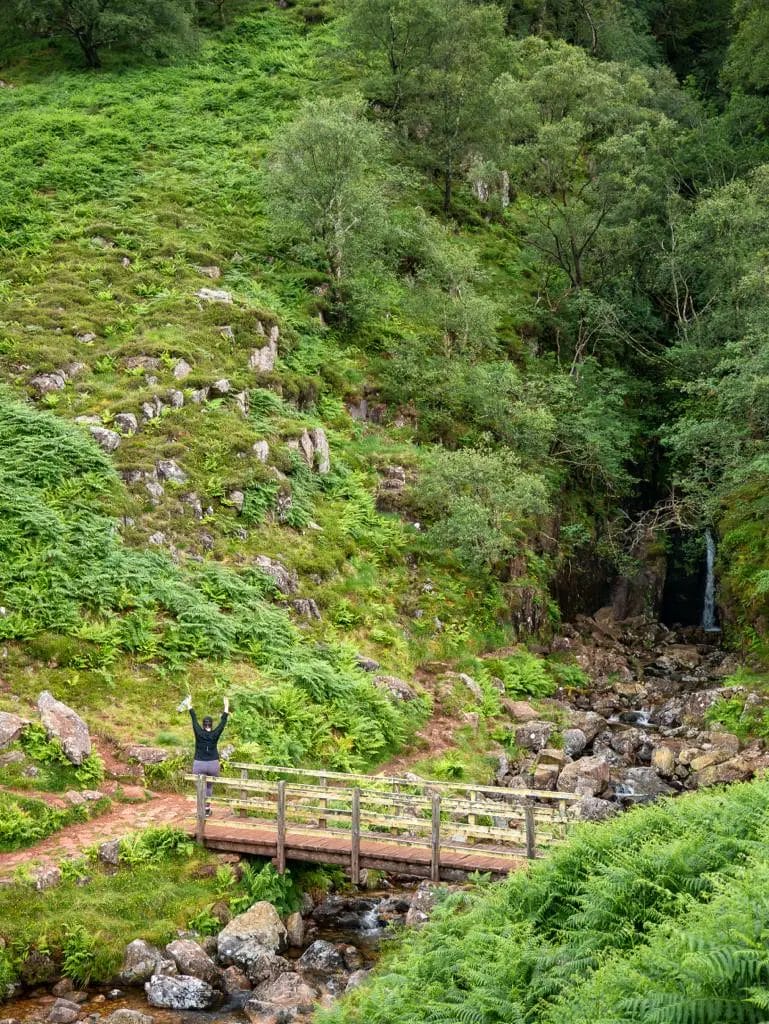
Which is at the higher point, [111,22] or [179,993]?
[111,22]

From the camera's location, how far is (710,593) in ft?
114

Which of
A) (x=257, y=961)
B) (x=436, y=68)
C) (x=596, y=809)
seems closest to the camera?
(x=257, y=961)

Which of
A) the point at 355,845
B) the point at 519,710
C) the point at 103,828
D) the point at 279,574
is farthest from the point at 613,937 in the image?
the point at 279,574

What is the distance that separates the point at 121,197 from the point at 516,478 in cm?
2204

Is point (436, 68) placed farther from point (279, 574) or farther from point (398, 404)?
point (279, 574)

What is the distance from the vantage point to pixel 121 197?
128 feet

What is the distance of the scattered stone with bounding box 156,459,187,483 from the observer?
25.3m

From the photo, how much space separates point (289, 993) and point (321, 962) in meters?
1.11

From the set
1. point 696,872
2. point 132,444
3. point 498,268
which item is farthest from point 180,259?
point 696,872

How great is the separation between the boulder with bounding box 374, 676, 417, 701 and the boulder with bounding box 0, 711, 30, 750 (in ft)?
28.3

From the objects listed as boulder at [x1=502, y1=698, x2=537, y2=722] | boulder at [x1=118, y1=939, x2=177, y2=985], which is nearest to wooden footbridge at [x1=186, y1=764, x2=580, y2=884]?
boulder at [x1=118, y1=939, x2=177, y2=985]

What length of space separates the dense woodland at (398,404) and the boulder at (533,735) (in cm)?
89

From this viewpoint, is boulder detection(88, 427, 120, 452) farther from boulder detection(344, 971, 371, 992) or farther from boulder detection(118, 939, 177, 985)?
boulder detection(344, 971, 371, 992)

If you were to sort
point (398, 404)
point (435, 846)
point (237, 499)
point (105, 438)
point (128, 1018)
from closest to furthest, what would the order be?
point (128, 1018)
point (435, 846)
point (105, 438)
point (237, 499)
point (398, 404)
